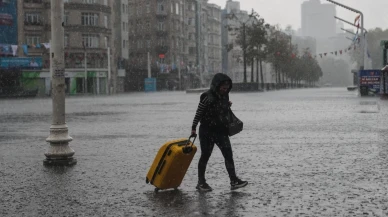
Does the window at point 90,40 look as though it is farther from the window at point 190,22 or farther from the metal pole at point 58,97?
the metal pole at point 58,97

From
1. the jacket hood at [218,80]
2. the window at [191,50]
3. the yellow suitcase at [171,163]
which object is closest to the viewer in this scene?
the yellow suitcase at [171,163]

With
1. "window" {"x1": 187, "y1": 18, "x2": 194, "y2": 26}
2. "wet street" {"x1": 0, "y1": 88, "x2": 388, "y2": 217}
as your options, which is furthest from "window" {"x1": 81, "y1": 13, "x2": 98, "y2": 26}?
"wet street" {"x1": 0, "y1": 88, "x2": 388, "y2": 217}

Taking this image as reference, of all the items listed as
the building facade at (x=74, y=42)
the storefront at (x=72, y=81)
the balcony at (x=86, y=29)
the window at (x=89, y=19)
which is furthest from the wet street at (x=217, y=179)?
the window at (x=89, y=19)

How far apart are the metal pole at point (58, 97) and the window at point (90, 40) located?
233 ft

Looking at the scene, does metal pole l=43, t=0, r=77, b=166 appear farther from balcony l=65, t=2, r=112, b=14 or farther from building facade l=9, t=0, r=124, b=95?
balcony l=65, t=2, r=112, b=14

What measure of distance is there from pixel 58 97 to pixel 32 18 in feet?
231

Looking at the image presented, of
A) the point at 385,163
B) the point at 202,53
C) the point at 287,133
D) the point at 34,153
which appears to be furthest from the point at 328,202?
the point at 202,53

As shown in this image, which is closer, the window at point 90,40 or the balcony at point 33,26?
the balcony at point 33,26

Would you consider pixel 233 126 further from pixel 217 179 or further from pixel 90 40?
pixel 90 40

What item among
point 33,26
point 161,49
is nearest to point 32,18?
point 33,26

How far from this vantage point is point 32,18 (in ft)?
256

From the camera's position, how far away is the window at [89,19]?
266 feet

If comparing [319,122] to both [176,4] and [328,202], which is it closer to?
[328,202]

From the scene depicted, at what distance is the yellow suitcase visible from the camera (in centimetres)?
739
